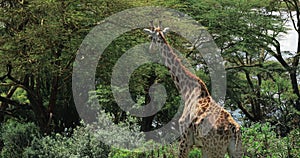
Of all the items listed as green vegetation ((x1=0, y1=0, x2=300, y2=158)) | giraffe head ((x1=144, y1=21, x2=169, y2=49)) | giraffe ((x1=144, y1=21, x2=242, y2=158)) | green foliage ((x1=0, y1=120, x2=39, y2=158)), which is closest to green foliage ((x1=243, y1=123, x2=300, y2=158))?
green vegetation ((x1=0, y1=0, x2=300, y2=158))

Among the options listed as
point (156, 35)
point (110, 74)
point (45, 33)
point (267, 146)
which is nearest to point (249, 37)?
point (110, 74)

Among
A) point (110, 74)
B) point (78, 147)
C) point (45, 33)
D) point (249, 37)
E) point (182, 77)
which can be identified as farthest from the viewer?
point (249, 37)

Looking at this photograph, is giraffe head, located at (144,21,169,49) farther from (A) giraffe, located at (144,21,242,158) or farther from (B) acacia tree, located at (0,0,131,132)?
(B) acacia tree, located at (0,0,131,132)

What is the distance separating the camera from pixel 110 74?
12.2 metres

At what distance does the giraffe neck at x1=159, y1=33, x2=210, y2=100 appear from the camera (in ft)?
21.1

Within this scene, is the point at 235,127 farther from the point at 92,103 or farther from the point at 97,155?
the point at 92,103

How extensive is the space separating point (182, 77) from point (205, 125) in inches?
40.7

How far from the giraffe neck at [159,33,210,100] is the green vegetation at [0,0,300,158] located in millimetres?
1882

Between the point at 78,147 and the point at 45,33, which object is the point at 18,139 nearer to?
the point at 45,33

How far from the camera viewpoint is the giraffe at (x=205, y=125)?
19.6 feet

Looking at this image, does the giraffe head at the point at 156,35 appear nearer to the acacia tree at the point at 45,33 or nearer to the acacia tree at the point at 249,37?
the acacia tree at the point at 45,33

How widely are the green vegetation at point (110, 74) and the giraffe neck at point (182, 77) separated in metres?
1.88

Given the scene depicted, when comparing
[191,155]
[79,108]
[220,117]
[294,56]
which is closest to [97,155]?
[191,155]

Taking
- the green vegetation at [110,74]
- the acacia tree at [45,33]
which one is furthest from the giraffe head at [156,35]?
the acacia tree at [45,33]
